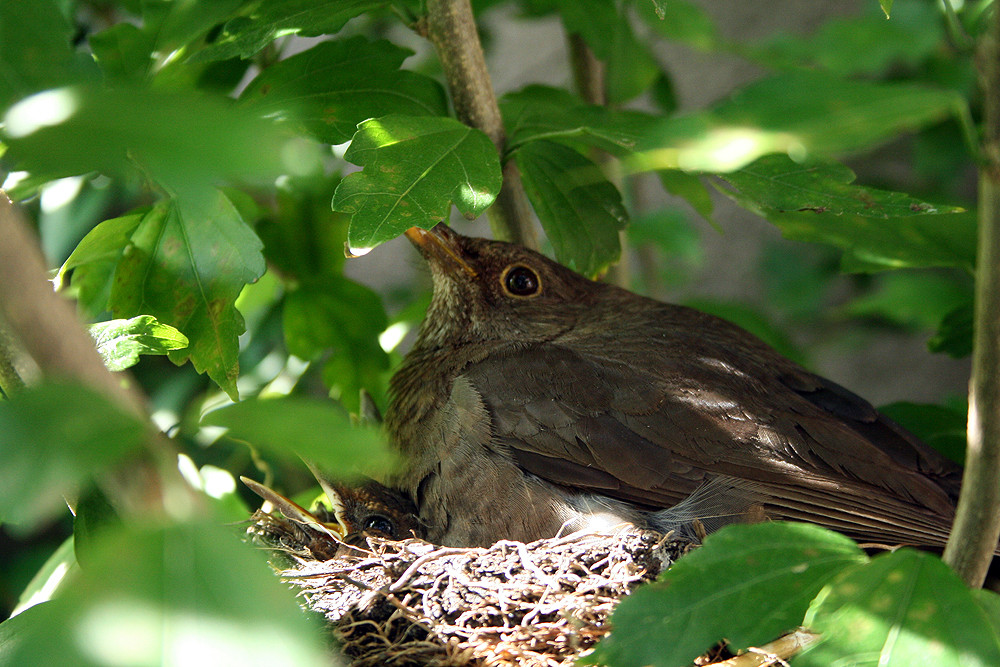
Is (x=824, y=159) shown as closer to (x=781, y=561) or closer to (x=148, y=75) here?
(x=781, y=561)

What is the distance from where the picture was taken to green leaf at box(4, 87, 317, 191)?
446 millimetres

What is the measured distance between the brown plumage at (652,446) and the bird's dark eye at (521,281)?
9 cm

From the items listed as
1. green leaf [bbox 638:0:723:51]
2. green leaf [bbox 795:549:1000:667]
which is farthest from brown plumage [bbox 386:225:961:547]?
green leaf [bbox 638:0:723:51]

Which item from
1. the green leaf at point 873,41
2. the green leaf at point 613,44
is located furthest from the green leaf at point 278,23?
the green leaf at point 873,41

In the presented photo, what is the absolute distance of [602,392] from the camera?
5.13 feet

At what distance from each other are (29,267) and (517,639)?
0.83 m

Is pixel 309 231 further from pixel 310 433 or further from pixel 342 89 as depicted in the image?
pixel 310 433

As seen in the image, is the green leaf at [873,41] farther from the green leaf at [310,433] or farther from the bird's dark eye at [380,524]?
the green leaf at [310,433]

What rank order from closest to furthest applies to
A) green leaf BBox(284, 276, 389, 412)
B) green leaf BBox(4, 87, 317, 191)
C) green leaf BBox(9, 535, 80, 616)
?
1. green leaf BBox(4, 87, 317, 191)
2. green leaf BBox(9, 535, 80, 616)
3. green leaf BBox(284, 276, 389, 412)

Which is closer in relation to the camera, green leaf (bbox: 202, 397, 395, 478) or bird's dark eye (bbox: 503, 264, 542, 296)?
green leaf (bbox: 202, 397, 395, 478)

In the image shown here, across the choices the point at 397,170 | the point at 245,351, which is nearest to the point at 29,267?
the point at 397,170

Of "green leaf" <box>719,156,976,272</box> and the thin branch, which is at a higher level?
the thin branch

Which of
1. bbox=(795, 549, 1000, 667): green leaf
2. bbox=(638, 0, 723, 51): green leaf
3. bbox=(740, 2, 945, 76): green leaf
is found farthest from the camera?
bbox=(740, 2, 945, 76): green leaf

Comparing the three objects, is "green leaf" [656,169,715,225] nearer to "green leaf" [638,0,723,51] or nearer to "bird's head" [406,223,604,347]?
"bird's head" [406,223,604,347]
